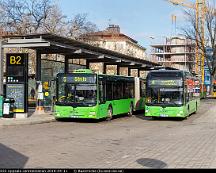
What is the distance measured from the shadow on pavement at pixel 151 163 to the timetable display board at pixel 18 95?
1399 cm

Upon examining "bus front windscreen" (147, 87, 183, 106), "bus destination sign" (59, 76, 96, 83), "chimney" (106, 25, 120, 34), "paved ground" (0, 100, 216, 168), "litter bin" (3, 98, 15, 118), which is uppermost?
"chimney" (106, 25, 120, 34)

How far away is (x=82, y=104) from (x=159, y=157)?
465 inches

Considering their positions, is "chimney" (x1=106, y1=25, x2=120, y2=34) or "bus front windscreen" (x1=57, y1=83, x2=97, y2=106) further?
"chimney" (x1=106, y1=25, x2=120, y2=34)

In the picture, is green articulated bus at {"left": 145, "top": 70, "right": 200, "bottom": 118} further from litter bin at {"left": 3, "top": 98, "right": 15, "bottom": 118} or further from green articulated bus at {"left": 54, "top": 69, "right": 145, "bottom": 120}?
litter bin at {"left": 3, "top": 98, "right": 15, "bottom": 118}

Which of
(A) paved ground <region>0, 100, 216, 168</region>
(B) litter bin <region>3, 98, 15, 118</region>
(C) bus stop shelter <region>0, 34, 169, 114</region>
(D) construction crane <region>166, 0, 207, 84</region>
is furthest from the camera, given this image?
(D) construction crane <region>166, 0, 207, 84</region>

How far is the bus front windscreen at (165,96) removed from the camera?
23.6 metres

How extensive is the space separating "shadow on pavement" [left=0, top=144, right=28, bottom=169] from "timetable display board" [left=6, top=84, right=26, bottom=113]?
11.4 metres

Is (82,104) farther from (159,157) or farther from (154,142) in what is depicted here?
(159,157)

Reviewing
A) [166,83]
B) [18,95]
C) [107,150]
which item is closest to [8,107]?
[18,95]

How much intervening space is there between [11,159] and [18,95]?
13.3 m

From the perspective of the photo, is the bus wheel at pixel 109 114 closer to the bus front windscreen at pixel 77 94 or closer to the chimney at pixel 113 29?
the bus front windscreen at pixel 77 94

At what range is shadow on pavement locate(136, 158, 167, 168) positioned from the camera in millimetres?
9453

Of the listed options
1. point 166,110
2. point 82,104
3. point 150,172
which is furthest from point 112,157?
point 166,110

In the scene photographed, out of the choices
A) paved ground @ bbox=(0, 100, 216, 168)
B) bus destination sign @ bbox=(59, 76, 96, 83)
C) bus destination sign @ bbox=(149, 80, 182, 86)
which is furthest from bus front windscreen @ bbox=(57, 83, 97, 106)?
paved ground @ bbox=(0, 100, 216, 168)
